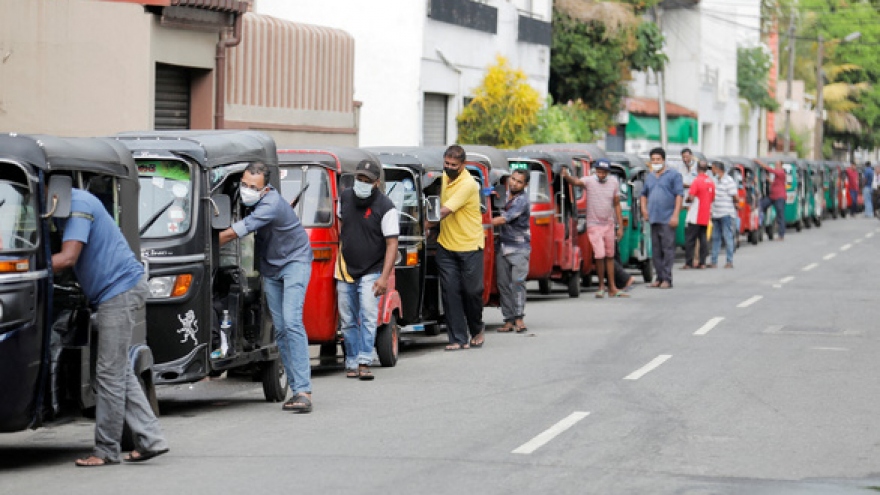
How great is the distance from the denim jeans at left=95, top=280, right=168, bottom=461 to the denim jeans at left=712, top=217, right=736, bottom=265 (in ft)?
72.4

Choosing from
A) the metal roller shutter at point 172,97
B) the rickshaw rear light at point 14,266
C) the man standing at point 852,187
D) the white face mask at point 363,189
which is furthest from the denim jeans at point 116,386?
the man standing at point 852,187

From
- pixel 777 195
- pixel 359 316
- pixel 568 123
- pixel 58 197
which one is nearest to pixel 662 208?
pixel 359 316

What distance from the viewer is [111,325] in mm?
10227

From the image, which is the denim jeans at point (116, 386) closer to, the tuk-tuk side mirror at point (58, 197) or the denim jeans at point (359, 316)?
the tuk-tuk side mirror at point (58, 197)

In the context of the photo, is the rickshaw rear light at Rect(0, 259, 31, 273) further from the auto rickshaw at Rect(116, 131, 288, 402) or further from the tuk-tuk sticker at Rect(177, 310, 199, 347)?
the tuk-tuk sticker at Rect(177, 310, 199, 347)

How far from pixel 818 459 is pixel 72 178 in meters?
5.00

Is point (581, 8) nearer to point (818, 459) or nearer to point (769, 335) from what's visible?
point (769, 335)

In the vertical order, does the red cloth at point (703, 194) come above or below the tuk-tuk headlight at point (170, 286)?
above

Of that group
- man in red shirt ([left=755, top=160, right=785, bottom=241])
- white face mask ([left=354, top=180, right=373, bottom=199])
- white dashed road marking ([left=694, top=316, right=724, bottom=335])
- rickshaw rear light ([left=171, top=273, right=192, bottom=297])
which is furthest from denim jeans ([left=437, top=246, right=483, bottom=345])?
man in red shirt ([left=755, top=160, right=785, bottom=241])

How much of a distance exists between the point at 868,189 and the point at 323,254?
51.3 m

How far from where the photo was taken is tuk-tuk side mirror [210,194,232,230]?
1272 centimetres

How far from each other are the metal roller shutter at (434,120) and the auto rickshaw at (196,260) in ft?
69.9

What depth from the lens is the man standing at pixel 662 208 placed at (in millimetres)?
25484

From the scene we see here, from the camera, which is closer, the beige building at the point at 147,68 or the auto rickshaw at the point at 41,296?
the auto rickshaw at the point at 41,296
